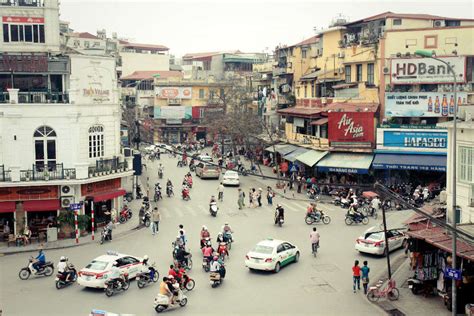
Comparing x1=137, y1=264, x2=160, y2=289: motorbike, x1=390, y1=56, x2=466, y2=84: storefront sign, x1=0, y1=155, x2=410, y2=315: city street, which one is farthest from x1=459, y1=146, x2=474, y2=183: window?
x1=390, y1=56, x2=466, y2=84: storefront sign

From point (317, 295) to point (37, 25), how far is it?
83.6 feet

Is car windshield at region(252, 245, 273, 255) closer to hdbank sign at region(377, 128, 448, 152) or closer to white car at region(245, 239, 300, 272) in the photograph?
white car at region(245, 239, 300, 272)

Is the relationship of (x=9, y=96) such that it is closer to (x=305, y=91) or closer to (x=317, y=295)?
(x=317, y=295)

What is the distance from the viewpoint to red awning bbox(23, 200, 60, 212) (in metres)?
35.0

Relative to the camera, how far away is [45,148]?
35.8 metres

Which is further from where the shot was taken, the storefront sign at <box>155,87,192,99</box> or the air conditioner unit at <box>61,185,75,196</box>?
the storefront sign at <box>155,87,192,99</box>

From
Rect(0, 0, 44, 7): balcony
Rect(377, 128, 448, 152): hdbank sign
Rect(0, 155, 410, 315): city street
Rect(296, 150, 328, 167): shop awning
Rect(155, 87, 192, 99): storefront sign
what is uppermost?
Rect(0, 0, 44, 7): balcony

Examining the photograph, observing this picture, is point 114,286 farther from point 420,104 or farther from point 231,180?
point 420,104

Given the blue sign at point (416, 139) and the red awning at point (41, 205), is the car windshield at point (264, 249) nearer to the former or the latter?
the red awning at point (41, 205)

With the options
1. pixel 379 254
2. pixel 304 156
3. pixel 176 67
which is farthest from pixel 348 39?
pixel 176 67

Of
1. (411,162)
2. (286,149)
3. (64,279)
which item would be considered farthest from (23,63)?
(286,149)

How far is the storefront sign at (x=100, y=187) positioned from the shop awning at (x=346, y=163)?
16402mm

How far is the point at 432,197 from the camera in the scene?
42.9m

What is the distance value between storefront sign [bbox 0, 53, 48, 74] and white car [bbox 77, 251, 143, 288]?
15641 mm
